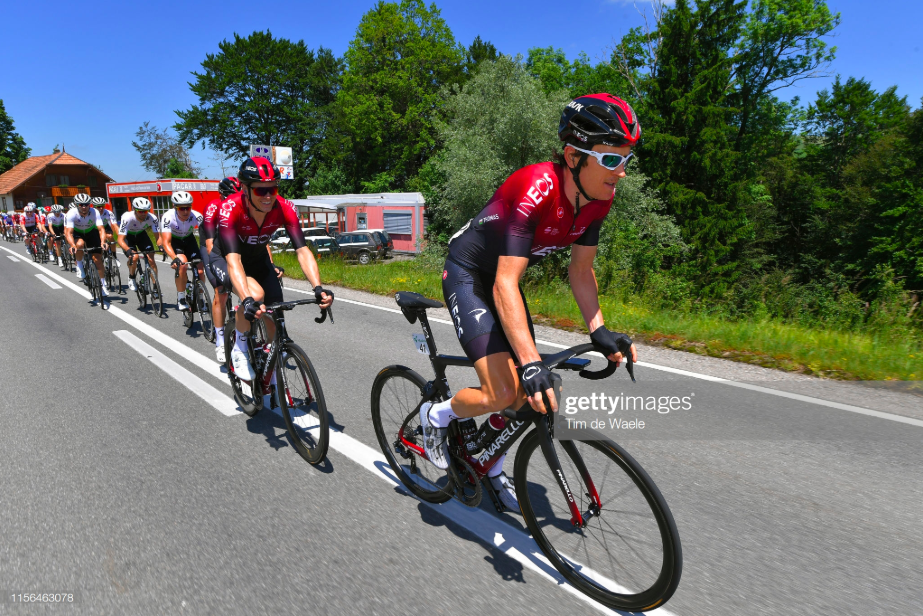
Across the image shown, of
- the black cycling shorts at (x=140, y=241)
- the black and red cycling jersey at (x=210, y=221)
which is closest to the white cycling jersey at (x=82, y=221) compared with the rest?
the black cycling shorts at (x=140, y=241)

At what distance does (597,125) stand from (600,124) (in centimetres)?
1

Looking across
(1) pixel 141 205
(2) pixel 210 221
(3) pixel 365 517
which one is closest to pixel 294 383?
(3) pixel 365 517

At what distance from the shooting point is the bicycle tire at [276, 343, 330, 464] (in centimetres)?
372

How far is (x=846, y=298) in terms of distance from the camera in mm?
13664

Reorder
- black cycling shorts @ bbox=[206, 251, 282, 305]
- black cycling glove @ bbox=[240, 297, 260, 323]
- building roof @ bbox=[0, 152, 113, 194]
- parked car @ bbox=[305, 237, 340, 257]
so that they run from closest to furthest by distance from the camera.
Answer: black cycling glove @ bbox=[240, 297, 260, 323] < black cycling shorts @ bbox=[206, 251, 282, 305] < parked car @ bbox=[305, 237, 340, 257] < building roof @ bbox=[0, 152, 113, 194]

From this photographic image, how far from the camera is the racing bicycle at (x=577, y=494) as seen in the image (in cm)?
222

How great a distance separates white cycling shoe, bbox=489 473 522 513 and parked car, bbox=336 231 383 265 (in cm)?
2645

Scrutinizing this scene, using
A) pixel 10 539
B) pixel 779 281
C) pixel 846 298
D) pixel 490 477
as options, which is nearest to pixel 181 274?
pixel 10 539

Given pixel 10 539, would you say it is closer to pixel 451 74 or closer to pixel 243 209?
pixel 243 209

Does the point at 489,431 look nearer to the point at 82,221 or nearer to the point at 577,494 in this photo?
the point at 577,494

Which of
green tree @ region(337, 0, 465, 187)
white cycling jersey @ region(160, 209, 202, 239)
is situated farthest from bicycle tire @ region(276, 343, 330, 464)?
green tree @ region(337, 0, 465, 187)

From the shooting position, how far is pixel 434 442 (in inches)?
118

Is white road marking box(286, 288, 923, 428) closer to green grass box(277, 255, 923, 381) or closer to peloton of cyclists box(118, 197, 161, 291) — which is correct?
green grass box(277, 255, 923, 381)

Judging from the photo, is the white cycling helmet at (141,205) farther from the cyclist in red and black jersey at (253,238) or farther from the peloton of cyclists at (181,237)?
the cyclist in red and black jersey at (253,238)
